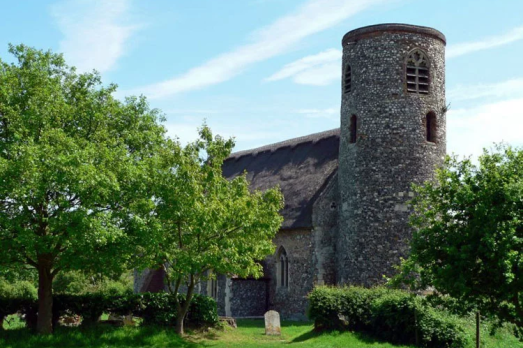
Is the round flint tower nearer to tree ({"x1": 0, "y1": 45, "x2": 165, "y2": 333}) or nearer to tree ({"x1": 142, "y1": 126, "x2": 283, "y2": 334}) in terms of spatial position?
tree ({"x1": 142, "y1": 126, "x2": 283, "y2": 334})

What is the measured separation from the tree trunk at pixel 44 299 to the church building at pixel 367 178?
44.4 ft

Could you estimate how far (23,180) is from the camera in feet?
68.8

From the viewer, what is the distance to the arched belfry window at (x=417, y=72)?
32.8 meters

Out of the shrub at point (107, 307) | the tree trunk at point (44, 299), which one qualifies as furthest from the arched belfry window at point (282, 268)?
the tree trunk at point (44, 299)

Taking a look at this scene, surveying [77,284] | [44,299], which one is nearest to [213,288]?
[77,284]

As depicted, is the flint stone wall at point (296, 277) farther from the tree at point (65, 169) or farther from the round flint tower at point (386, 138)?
the tree at point (65, 169)

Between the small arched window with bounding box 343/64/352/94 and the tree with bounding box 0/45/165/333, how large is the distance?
12702 millimetres

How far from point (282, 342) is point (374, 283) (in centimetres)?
788

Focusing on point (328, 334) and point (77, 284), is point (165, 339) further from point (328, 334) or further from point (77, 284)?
point (77, 284)

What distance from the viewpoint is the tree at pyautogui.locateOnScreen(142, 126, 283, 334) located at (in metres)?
23.2

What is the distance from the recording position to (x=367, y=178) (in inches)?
1273

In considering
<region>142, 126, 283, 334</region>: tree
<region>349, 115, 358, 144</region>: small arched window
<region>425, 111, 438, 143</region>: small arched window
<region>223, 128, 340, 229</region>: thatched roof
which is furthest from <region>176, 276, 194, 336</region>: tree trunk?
<region>425, 111, 438, 143</region>: small arched window

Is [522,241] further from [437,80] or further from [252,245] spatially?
[437,80]

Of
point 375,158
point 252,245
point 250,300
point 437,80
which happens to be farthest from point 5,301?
point 437,80
